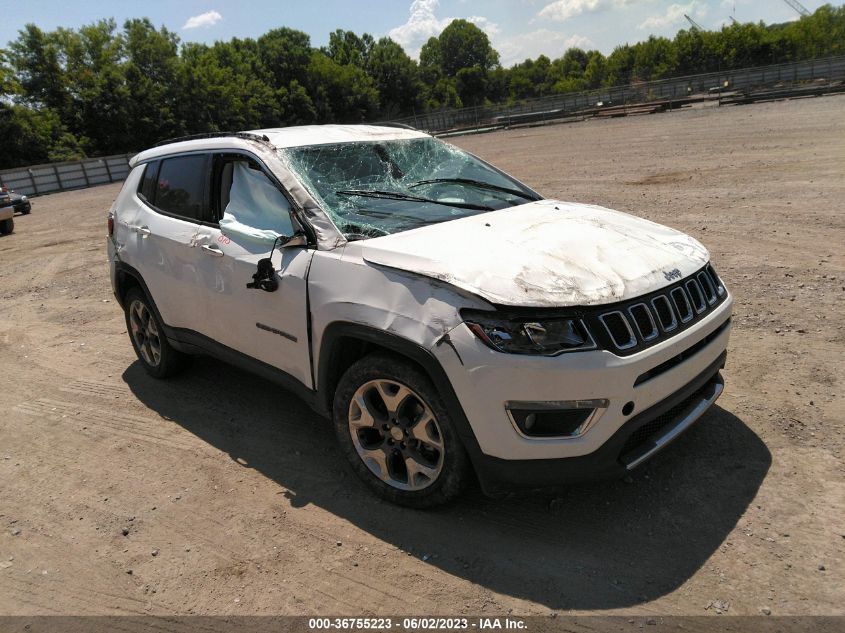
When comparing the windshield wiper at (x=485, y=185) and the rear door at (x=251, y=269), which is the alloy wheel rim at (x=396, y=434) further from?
the windshield wiper at (x=485, y=185)

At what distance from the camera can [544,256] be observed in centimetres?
301

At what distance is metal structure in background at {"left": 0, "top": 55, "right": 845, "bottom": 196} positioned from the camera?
37031 mm

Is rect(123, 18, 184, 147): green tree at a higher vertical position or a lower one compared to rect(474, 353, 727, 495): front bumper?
higher

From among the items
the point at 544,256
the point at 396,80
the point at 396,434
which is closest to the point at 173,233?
the point at 396,434

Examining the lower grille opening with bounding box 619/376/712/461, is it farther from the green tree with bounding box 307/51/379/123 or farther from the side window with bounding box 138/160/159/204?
the green tree with bounding box 307/51/379/123

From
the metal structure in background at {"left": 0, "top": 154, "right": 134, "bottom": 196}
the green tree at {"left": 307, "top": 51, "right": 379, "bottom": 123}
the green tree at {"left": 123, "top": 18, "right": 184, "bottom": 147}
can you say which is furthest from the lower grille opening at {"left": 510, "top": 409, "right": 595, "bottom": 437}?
the green tree at {"left": 307, "top": 51, "right": 379, "bottom": 123}

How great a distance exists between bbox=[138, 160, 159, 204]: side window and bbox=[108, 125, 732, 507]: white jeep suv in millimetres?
374

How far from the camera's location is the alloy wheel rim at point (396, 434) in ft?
10.0

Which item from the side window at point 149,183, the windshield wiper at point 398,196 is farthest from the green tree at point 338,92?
the windshield wiper at point 398,196

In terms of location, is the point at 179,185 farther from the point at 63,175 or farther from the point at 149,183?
the point at 63,175

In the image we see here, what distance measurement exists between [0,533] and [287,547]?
1713 millimetres

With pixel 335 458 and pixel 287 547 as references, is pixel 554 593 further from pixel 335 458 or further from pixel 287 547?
pixel 335 458

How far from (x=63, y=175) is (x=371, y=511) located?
41.3 meters

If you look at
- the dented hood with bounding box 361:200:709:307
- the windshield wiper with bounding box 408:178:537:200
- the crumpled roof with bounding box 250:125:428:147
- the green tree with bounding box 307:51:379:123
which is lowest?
the dented hood with bounding box 361:200:709:307
